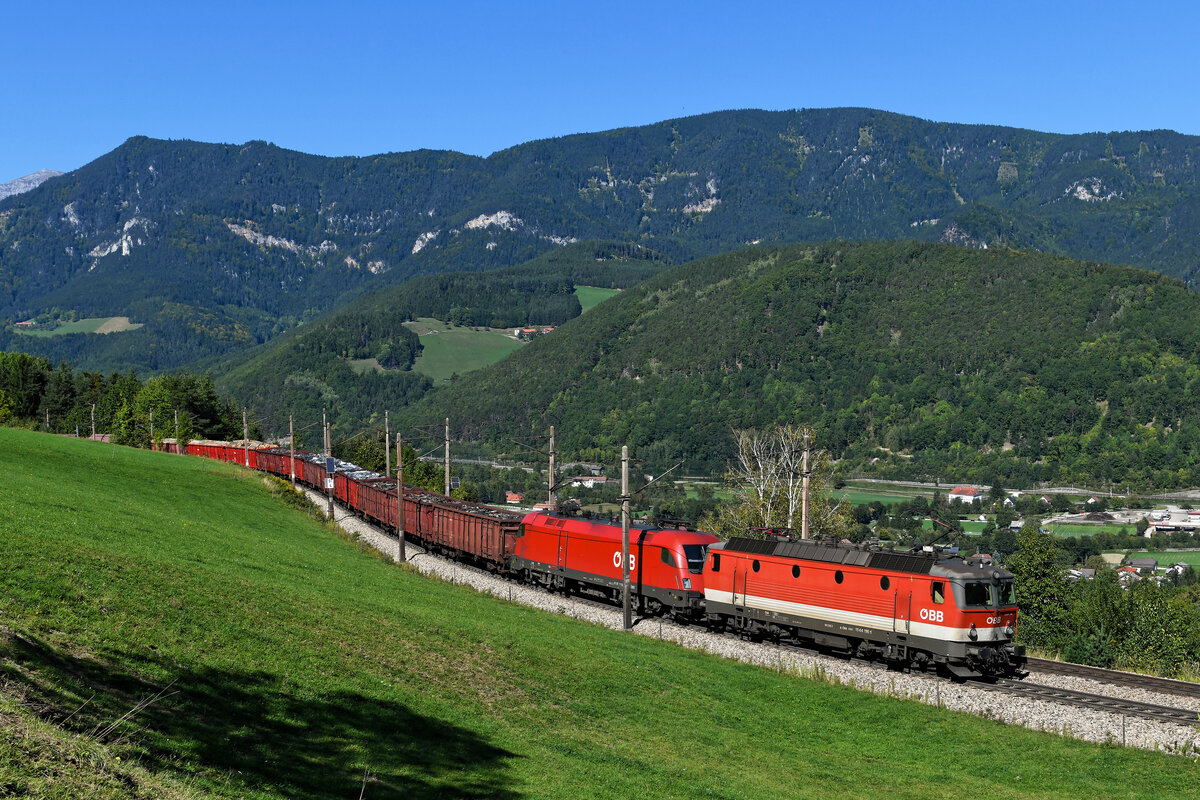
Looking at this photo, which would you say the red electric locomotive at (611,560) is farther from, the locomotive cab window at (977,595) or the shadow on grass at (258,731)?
the shadow on grass at (258,731)

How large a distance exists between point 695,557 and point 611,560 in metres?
5.02

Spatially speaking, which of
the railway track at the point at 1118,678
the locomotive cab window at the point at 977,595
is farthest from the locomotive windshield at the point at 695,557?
the railway track at the point at 1118,678

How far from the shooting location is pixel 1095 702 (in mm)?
27438

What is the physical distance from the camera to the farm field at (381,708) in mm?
14312

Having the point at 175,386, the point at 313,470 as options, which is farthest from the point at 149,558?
the point at 175,386

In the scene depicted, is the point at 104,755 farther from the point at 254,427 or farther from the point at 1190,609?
the point at 254,427

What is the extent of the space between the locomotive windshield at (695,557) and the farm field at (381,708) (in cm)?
591

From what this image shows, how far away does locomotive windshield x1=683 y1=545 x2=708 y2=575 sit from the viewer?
127 ft

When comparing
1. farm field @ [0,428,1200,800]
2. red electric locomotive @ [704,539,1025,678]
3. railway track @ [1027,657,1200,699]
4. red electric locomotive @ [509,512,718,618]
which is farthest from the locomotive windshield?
railway track @ [1027,657,1200,699]

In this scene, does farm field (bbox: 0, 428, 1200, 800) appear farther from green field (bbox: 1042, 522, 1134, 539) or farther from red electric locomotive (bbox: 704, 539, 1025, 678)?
green field (bbox: 1042, 522, 1134, 539)

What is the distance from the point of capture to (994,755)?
23125 mm

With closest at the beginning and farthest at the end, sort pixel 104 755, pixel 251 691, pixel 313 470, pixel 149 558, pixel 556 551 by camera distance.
A: pixel 104 755, pixel 251 691, pixel 149 558, pixel 556 551, pixel 313 470

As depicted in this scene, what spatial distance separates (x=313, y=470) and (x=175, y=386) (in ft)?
166

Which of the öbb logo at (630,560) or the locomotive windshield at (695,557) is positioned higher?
the locomotive windshield at (695,557)
